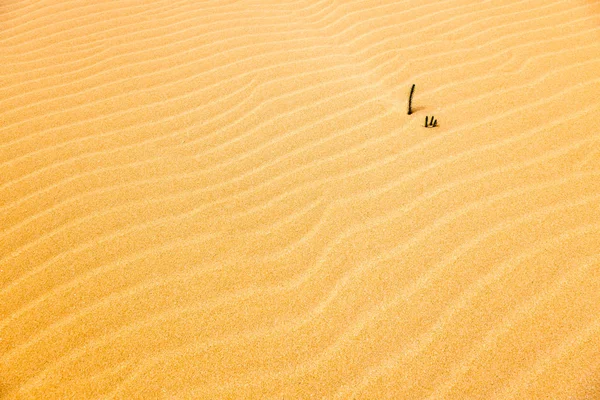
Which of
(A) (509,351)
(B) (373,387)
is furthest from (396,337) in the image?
(A) (509,351)

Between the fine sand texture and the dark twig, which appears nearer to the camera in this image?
the fine sand texture

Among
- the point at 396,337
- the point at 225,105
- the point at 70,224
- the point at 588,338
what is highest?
the point at 225,105

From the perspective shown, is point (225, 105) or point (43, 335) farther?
point (225, 105)

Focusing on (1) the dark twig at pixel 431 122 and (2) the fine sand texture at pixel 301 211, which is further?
(1) the dark twig at pixel 431 122

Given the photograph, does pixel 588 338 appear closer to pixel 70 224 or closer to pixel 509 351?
pixel 509 351

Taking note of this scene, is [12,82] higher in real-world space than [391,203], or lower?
higher

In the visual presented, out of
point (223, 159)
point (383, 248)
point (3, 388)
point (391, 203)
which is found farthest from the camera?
point (223, 159)

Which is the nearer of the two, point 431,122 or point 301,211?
point 301,211

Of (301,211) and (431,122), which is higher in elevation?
(431,122)
